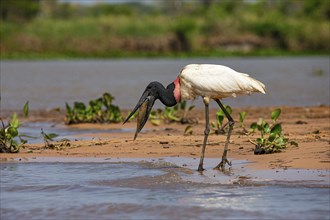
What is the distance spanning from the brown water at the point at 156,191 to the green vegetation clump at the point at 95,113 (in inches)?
189

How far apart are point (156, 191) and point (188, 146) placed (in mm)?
3107

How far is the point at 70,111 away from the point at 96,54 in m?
43.4

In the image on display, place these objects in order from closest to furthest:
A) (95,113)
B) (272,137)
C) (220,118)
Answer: (272,137) < (220,118) < (95,113)

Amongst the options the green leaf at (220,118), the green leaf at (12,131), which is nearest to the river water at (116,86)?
the green leaf at (220,118)

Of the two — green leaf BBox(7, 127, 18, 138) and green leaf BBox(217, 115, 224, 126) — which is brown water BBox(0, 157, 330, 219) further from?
green leaf BBox(217, 115, 224, 126)

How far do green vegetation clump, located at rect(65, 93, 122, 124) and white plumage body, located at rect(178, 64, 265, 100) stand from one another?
18.3 feet

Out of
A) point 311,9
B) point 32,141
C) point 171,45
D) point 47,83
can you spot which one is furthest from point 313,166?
point 311,9

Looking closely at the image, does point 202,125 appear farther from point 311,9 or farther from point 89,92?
point 311,9

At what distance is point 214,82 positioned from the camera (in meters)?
10.8

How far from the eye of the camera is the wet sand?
36.1 feet

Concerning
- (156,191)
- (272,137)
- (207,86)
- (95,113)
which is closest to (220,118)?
(272,137)

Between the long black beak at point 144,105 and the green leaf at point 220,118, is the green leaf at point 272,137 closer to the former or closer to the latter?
the long black beak at point 144,105

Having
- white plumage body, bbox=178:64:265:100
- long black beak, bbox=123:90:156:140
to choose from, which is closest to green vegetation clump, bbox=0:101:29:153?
long black beak, bbox=123:90:156:140

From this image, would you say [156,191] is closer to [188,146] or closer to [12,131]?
[188,146]
